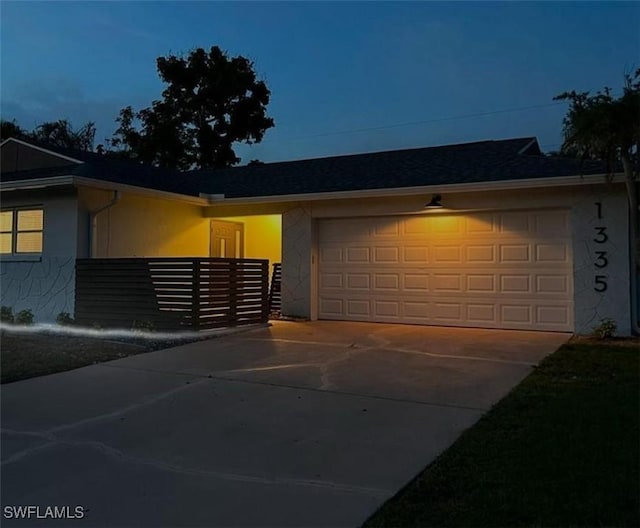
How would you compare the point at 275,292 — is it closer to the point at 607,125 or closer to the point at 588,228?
the point at 588,228

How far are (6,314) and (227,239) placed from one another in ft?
17.3

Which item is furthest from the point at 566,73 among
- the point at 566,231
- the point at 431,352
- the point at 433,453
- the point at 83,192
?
the point at 433,453

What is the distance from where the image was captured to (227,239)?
44.9ft

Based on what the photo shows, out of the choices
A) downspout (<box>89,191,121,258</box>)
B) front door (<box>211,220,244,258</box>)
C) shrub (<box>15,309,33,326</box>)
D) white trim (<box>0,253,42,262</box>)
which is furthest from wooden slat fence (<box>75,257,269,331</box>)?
front door (<box>211,220,244,258</box>)

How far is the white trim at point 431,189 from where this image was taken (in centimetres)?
865

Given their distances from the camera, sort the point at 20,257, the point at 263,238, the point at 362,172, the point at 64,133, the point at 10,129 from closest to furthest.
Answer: the point at 20,257, the point at 362,172, the point at 263,238, the point at 10,129, the point at 64,133

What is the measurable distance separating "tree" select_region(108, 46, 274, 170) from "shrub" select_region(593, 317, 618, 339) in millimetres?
26123

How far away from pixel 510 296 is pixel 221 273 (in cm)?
542

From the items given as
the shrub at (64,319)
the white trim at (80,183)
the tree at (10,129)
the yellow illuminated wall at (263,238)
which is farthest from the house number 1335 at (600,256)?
the tree at (10,129)

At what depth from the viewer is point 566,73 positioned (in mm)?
16922

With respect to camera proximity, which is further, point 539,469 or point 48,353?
point 48,353

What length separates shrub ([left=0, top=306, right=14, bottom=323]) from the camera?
10.6 metres

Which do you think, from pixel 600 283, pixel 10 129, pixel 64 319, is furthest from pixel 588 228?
pixel 10 129

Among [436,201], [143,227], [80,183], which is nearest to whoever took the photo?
[80,183]
